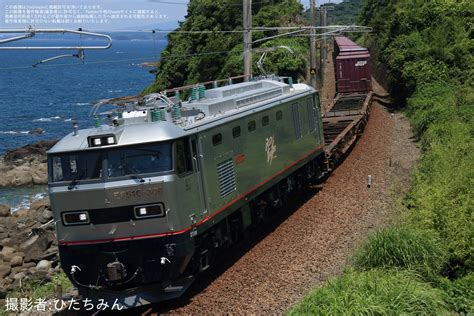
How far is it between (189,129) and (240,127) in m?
2.61

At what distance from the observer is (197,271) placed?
41.9 feet

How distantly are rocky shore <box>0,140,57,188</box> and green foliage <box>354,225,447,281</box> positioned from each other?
105 ft

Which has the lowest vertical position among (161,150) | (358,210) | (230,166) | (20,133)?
(20,133)

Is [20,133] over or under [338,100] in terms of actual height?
under

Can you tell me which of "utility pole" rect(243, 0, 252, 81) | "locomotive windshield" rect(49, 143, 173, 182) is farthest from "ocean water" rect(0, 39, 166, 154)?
"locomotive windshield" rect(49, 143, 173, 182)

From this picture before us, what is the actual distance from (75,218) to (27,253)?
11596 millimetres

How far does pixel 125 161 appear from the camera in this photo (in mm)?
11672

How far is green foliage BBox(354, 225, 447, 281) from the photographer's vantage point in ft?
40.6

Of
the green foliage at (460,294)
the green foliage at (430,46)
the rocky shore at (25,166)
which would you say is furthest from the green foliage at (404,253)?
the rocky shore at (25,166)

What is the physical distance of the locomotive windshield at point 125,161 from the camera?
11625mm

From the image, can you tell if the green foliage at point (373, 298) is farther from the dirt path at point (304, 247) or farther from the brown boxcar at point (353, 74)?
the brown boxcar at point (353, 74)

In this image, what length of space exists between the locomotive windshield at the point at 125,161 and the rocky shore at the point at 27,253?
7228 mm

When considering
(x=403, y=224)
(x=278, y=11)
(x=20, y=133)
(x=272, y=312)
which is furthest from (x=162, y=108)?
(x=20, y=133)

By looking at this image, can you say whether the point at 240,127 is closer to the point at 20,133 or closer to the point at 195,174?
the point at 195,174
